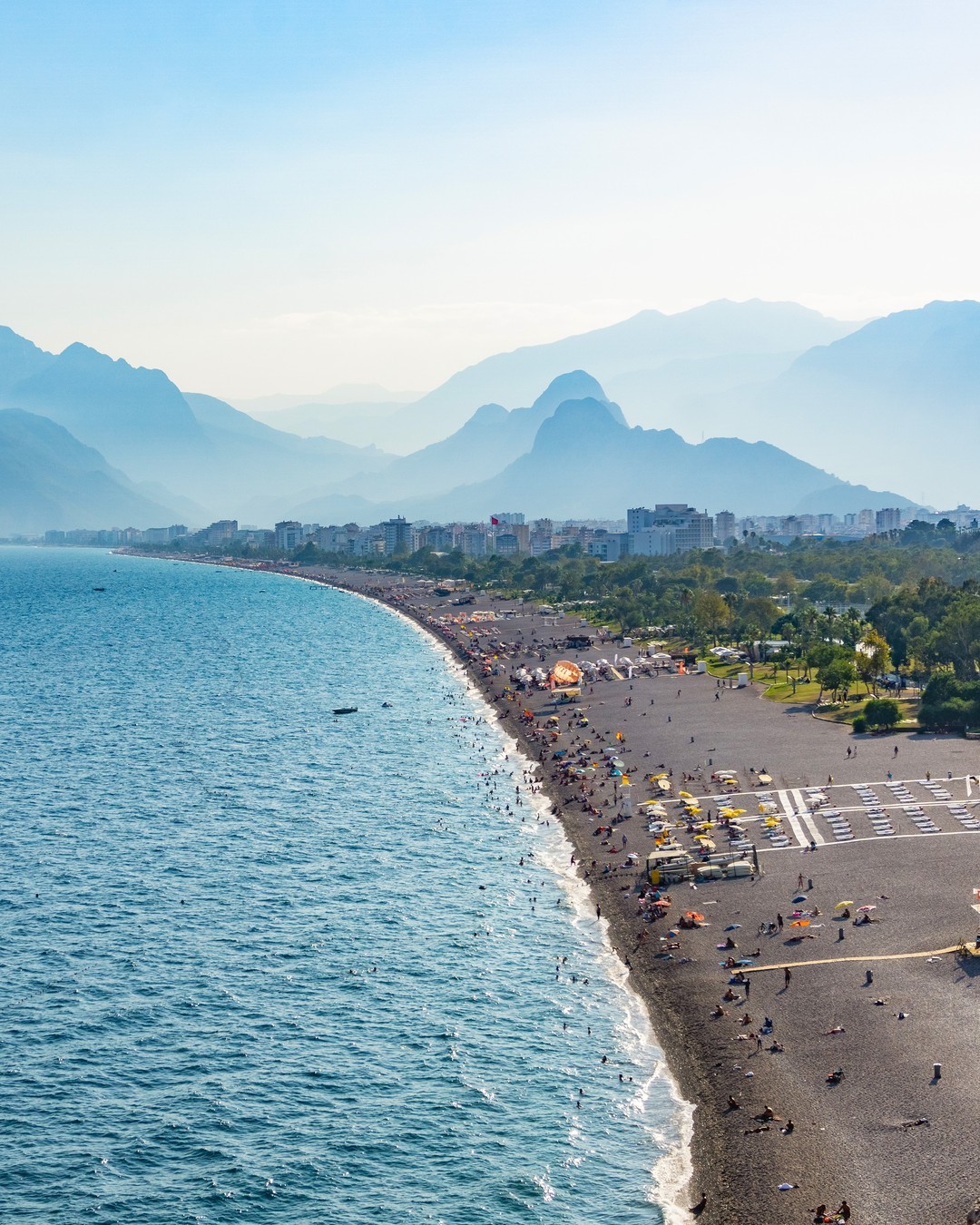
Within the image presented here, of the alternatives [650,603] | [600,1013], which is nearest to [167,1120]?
[600,1013]

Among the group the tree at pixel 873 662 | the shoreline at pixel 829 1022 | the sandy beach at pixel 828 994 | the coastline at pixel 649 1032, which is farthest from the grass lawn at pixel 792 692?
the shoreline at pixel 829 1022

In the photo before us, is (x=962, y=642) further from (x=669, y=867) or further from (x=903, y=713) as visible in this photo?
(x=669, y=867)

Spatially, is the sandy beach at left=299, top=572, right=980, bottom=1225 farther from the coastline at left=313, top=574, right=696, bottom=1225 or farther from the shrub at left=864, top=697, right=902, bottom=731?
the shrub at left=864, top=697, right=902, bottom=731

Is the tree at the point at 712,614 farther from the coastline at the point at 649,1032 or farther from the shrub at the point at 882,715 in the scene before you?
the shrub at the point at 882,715

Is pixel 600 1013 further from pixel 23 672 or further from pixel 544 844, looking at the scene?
pixel 23 672

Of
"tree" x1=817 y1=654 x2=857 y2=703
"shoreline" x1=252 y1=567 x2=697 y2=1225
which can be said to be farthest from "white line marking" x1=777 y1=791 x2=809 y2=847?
"tree" x1=817 y1=654 x2=857 y2=703

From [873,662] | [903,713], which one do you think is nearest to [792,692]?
[873,662]

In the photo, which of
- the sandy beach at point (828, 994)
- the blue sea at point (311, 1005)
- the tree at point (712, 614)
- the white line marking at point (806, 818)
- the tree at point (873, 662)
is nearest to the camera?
the sandy beach at point (828, 994)

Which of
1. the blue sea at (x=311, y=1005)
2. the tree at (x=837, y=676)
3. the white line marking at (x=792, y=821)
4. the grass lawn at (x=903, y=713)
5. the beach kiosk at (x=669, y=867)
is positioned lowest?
the blue sea at (x=311, y=1005)
